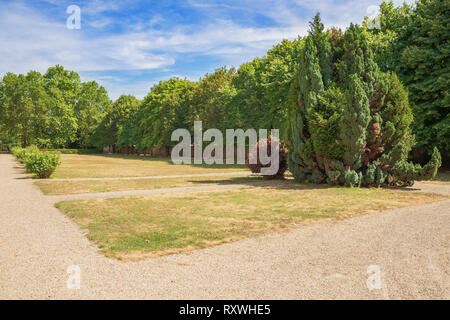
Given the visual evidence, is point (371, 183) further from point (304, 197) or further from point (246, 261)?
point (246, 261)

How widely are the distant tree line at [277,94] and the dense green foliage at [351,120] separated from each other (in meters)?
0.08

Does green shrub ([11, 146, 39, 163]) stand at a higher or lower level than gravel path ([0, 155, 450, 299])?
higher

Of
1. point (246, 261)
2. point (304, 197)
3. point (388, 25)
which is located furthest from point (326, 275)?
point (388, 25)

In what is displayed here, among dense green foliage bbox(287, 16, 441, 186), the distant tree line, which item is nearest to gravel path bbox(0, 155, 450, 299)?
Result: dense green foliage bbox(287, 16, 441, 186)

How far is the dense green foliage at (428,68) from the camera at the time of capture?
2044 cm

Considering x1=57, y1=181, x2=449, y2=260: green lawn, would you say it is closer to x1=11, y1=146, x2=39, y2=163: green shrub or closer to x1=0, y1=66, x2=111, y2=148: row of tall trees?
x1=11, y1=146, x2=39, y2=163: green shrub

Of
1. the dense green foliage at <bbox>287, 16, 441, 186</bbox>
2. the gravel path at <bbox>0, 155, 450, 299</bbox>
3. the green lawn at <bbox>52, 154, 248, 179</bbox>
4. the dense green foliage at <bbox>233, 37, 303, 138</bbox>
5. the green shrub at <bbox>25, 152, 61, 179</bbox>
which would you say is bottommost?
the gravel path at <bbox>0, 155, 450, 299</bbox>

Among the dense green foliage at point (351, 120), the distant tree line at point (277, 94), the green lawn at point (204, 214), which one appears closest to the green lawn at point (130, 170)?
the distant tree line at point (277, 94)

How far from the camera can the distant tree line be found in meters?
15.6

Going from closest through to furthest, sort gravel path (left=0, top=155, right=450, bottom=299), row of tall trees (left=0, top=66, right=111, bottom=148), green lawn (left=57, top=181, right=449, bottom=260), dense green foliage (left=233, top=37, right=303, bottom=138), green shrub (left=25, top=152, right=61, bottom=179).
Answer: gravel path (left=0, top=155, right=450, bottom=299) < green lawn (left=57, top=181, right=449, bottom=260) < green shrub (left=25, top=152, right=61, bottom=179) < dense green foliage (left=233, top=37, right=303, bottom=138) < row of tall trees (left=0, top=66, right=111, bottom=148)

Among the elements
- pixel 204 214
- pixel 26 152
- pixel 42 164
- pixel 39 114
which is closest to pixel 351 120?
pixel 204 214

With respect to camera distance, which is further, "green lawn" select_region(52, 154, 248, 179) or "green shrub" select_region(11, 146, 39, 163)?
"green shrub" select_region(11, 146, 39, 163)

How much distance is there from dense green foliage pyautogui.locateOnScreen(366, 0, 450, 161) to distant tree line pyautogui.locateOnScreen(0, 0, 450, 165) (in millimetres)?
63

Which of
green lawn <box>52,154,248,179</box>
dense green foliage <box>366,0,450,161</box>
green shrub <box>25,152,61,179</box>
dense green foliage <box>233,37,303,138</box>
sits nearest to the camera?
green shrub <box>25,152,61,179</box>
